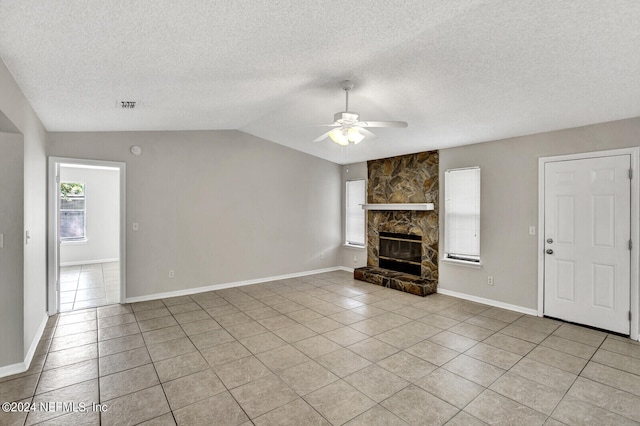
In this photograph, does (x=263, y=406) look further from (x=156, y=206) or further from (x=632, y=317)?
(x=632, y=317)

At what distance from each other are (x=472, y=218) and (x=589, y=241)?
1.48 m

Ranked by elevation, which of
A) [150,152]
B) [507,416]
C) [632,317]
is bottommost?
[507,416]

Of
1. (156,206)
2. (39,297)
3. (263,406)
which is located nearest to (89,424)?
(263,406)

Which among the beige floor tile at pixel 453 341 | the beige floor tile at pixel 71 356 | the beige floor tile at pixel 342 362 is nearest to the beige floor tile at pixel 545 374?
the beige floor tile at pixel 453 341

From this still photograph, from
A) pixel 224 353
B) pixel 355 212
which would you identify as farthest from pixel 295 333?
pixel 355 212

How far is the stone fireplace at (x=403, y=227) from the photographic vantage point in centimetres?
550

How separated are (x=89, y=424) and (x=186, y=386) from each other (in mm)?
644

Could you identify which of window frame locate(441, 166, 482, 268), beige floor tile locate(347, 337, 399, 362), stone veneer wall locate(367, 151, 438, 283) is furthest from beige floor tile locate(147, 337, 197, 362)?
window frame locate(441, 166, 482, 268)

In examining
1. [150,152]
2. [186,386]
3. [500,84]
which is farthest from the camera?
[150,152]

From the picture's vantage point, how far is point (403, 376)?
2.72m

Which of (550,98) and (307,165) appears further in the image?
(307,165)

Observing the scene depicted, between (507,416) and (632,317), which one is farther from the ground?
(632,317)

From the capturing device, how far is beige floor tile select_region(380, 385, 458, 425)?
2.16 meters

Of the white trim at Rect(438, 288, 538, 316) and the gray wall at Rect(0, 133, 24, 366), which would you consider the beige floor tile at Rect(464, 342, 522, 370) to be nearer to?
the white trim at Rect(438, 288, 538, 316)
